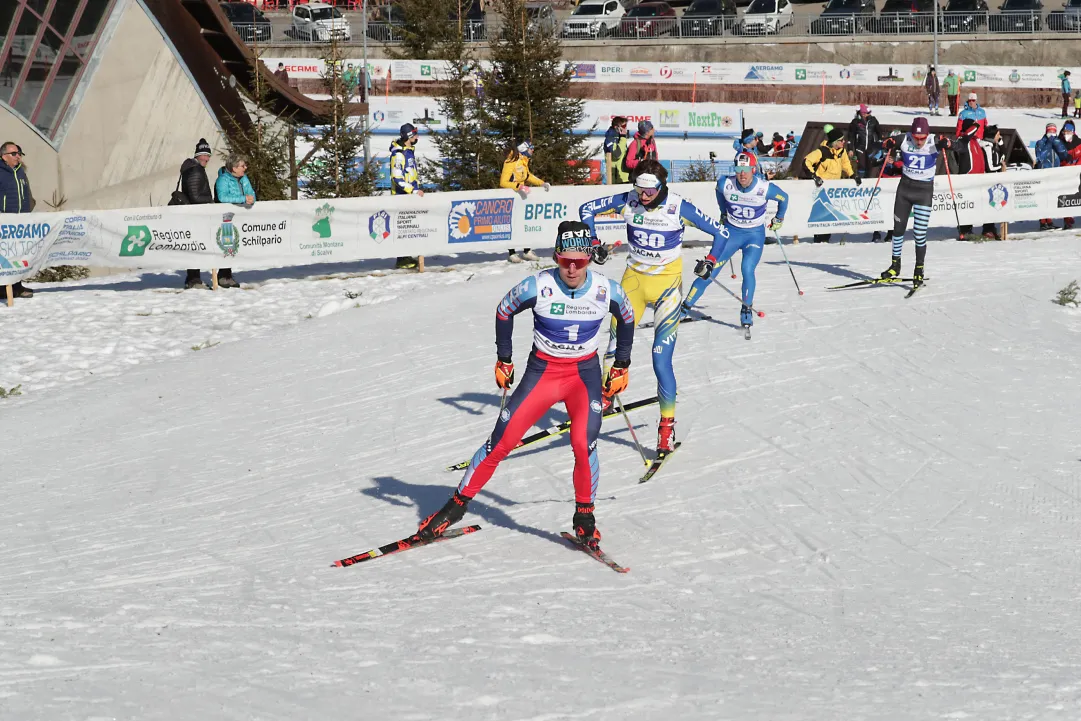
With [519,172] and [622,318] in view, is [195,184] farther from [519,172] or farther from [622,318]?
[622,318]

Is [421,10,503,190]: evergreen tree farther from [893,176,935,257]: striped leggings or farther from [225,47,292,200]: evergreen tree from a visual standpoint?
[893,176,935,257]: striped leggings

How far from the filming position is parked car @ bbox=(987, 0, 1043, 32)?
44.9 metres

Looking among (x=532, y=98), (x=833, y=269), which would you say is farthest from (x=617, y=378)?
(x=532, y=98)

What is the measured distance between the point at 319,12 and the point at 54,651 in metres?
47.1

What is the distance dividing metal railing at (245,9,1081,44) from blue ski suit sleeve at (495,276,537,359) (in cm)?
3738

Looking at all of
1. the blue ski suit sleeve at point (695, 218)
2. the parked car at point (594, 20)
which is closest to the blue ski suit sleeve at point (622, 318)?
the blue ski suit sleeve at point (695, 218)

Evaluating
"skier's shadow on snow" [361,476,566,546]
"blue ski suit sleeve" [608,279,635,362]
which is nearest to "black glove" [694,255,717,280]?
"skier's shadow on snow" [361,476,566,546]

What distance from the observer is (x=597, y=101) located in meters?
40.8

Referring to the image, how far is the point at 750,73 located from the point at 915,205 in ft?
89.7

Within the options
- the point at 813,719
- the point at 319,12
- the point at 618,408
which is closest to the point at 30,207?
the point at 618,408

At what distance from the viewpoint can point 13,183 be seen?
57.4 feet

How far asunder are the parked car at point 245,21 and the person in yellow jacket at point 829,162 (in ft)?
97.5

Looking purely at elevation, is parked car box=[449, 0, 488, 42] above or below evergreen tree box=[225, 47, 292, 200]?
above

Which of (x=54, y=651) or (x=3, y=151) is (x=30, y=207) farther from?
(x=54, y=651)
